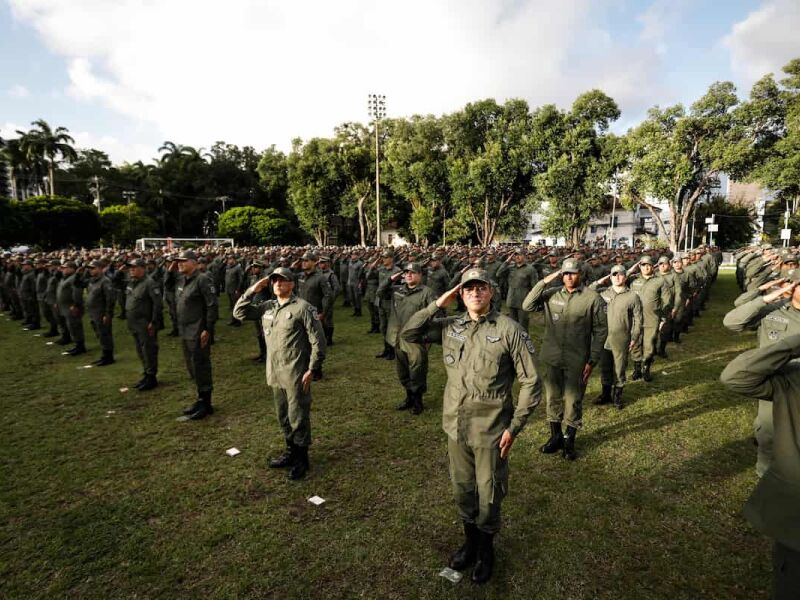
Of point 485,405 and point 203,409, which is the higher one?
point 485,405

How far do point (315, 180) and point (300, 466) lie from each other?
43.5 m

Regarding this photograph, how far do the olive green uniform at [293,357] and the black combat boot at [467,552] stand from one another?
218cm

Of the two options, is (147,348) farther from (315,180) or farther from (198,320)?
(315,180)

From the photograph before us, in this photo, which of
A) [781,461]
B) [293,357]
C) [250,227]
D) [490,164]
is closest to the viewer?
[781,461]

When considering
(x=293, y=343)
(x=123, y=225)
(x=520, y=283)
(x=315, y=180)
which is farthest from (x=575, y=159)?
(x=123, y=225)

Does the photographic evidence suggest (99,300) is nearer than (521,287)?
Yes

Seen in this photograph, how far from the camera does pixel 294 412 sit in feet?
16.8

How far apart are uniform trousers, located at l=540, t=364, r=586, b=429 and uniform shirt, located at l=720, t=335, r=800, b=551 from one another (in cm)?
290

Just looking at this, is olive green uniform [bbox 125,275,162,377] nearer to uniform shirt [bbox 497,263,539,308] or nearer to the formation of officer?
the formation of officer

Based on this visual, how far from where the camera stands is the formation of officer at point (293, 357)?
5.08 metres

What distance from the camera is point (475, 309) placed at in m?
3.54

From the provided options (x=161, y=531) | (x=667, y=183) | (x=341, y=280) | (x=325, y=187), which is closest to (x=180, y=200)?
(x=325, y=187)

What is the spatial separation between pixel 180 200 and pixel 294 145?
22.2m

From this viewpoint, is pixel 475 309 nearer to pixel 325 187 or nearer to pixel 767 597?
pixel 767 597
